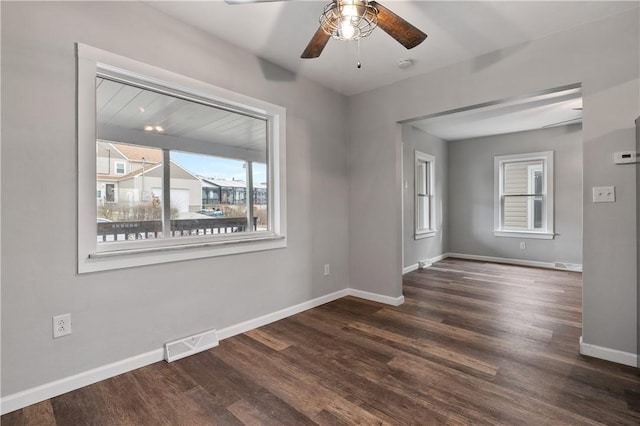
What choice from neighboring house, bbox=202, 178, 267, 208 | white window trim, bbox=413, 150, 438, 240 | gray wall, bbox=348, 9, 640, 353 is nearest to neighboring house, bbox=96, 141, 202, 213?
neighboring house, bbox=202, 178, 267, 208

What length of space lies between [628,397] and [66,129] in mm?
3776

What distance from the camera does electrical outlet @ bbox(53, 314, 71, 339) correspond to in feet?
6.11

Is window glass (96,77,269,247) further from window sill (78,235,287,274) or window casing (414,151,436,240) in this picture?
window casing (414,151,436,240)


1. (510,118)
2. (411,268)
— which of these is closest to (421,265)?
(411,268)

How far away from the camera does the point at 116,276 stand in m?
2.09

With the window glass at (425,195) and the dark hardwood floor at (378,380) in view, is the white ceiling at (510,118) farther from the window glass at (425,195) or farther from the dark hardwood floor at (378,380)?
the dark hardwood floor at (378,380)

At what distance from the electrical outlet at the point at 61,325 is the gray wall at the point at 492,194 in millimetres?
6647

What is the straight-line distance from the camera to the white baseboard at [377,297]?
3.56 m

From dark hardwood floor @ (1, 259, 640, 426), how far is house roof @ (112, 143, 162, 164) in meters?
1.54

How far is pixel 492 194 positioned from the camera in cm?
623

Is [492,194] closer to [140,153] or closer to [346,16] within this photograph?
[346,16]

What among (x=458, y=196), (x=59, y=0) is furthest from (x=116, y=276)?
(x=458, y=196)

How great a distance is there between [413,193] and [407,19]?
3.52m

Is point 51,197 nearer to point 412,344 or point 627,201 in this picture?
point 412,344
